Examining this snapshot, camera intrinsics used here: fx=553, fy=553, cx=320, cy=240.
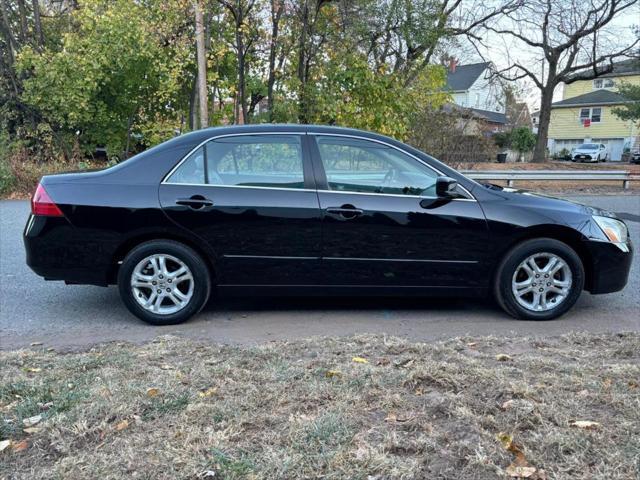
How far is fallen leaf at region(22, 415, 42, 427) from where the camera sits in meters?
2.72

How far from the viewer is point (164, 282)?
15.0 ft

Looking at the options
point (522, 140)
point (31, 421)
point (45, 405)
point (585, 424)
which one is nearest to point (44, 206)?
point (45, 405)

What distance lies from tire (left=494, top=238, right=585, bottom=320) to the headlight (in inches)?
13.4

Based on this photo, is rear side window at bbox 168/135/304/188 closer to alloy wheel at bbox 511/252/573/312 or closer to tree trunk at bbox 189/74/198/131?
alloy wheel at bbox 511/252/573/312

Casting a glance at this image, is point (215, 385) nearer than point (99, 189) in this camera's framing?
Yes

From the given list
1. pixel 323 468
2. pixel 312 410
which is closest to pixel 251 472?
pixel 323 468

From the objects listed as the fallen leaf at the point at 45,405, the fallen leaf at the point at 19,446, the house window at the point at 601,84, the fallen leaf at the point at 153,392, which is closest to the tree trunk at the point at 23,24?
the fallen leaf at the point at 45,405

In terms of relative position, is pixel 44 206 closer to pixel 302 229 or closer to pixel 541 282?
pixel 302 229

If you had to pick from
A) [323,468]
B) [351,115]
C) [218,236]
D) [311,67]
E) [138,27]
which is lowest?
[323,468]

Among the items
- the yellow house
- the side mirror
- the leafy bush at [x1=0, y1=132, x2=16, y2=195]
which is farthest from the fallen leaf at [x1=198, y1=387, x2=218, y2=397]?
the yellow house

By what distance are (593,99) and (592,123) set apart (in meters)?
2.07

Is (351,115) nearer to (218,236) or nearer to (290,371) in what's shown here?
(218,236)

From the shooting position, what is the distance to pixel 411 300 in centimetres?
540

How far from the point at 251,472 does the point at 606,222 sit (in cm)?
392
